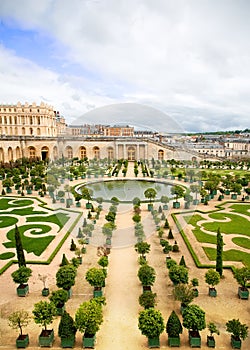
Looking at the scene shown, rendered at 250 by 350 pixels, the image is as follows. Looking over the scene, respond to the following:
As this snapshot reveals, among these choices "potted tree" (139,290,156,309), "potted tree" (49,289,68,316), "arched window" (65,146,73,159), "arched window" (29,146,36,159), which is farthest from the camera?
"arched window" (29,146,36,159)

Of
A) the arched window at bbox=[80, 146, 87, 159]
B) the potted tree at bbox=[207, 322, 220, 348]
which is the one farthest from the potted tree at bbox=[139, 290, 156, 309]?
the arched window at bbox=[80, 146, 87, 159]

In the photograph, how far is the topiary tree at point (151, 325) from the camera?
934cm

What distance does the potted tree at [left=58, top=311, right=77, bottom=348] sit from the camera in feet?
31.2

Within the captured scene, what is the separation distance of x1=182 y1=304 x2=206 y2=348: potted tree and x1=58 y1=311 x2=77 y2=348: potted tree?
3.76 metres

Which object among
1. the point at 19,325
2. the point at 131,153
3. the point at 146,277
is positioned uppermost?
the point at 131,153

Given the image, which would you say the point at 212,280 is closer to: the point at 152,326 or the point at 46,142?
the point at 152,326

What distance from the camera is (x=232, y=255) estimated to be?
16.3 meters

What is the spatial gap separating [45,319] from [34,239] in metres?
9.32

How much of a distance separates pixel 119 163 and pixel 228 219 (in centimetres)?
2893

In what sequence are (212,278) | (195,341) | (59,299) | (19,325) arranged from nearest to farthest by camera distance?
(195,341)
(19,325)
(59,299)
(212,278)

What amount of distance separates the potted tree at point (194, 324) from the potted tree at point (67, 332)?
12.3ft

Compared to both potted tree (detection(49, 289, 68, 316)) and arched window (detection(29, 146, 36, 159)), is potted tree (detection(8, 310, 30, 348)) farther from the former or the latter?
arched window (detection(29, 146, 36, 159))

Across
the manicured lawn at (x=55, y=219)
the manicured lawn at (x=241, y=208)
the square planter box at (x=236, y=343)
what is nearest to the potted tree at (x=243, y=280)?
the square planter box at (x=236, y=343)

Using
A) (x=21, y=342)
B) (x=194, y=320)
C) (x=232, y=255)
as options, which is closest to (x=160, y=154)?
(x=232, y=255)
